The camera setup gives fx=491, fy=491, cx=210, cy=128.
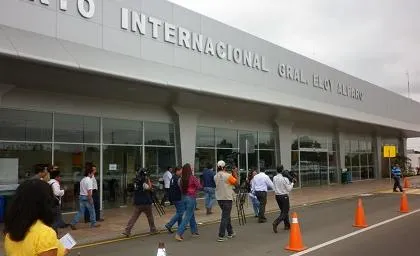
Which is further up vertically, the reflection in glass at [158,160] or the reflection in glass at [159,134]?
the reflection in glass at [159,134]

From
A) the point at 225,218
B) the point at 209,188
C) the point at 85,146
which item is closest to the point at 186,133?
the point at 209,188

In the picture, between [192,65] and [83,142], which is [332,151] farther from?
[83,142]

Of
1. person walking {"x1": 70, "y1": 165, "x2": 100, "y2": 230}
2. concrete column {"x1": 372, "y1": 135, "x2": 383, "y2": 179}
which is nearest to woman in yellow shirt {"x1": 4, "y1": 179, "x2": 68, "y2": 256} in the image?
person walking {"x1": 70, "y1": 165, "x2": 100, "y2": 230}

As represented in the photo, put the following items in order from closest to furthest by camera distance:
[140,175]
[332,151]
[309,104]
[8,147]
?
[140,175]
[8,147]
[309,104]
[332,151]

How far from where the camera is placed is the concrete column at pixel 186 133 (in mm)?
21188

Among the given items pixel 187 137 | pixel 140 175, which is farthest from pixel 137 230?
pixel 187 137

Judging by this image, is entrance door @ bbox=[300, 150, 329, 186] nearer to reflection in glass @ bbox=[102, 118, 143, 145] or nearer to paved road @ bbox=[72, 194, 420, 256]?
reflection in glass @ bbox=[102, 118, 143, 145]

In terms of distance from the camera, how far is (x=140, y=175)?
40.5 ft

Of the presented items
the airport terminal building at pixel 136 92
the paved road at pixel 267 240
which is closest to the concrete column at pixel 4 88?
the airport terminal building at pixel 136 92

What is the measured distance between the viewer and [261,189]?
14984mm

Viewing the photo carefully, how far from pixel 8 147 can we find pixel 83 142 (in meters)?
2.90

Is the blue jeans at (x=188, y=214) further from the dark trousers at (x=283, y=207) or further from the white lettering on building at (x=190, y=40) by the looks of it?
the white lettering on building at (x=190, y=40)

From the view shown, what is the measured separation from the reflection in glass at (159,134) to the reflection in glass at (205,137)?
6.31ft

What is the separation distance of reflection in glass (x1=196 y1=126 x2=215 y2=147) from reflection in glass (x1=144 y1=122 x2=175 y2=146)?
1924mm
